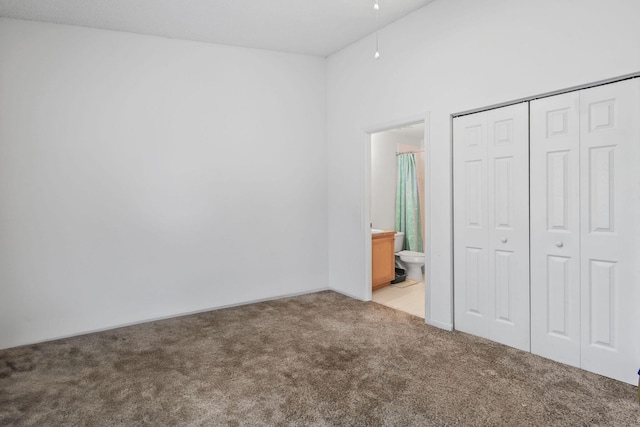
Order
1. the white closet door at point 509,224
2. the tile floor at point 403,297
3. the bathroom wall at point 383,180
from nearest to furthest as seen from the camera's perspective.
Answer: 1. the white closet door at point 509,224
2. the tile floor at point 403,297
3. the bathroom wall at point 383,180

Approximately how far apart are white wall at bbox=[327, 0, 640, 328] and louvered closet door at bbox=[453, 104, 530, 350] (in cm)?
11

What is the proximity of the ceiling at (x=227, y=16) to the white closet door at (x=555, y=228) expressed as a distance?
1.67 metres

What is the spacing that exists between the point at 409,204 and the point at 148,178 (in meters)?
3.86

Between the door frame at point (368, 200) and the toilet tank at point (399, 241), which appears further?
the toilet tank at point (399, 241)

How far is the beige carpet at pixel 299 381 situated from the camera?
214 cm

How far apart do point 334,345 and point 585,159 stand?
7.59 feet

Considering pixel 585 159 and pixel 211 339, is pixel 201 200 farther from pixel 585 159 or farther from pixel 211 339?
pixel 585 159

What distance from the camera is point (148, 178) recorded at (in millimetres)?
3867

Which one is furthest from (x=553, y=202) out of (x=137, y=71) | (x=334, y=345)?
(x=137, y=71)

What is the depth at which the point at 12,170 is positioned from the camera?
10.9 feet

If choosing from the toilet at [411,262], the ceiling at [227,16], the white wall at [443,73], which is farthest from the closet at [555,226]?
the toilet at [411,262]

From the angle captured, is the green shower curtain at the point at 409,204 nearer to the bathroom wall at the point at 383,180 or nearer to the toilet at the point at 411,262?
the bathroom wall at the point at 383,180

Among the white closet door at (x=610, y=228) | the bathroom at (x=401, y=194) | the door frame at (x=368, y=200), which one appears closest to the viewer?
the white closet door at (x=610, y=228)

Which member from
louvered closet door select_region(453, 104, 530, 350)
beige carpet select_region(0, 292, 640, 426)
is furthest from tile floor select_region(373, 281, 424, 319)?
louvered closet door select_region(453, 104, 530, 350)
